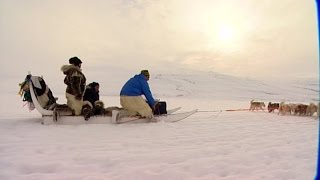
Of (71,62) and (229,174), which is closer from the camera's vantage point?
(229,174)

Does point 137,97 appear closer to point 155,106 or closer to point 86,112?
point 155,106

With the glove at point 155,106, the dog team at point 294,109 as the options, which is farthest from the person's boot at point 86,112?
the dog team at point 294,109

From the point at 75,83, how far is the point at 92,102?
0.46 metres

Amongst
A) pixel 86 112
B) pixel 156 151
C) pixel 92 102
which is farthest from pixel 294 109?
pixel 156 151

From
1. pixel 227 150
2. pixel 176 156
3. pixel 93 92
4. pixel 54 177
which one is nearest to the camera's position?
pixel 54 177

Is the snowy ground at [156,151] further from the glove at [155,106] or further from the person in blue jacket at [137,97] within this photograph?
the glove at [155,106]

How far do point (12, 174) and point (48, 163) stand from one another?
0.27 meters

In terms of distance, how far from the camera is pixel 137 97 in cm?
481

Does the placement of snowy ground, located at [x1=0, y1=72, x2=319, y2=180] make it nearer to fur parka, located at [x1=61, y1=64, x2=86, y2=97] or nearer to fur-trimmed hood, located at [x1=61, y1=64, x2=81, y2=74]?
fur parka, located at [x1=61, y1=64, x2=86, y2=97]

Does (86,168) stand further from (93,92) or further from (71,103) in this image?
(93,92)

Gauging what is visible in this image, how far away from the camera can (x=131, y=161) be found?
2.60 m

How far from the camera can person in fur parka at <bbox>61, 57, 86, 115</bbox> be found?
4.44 metres

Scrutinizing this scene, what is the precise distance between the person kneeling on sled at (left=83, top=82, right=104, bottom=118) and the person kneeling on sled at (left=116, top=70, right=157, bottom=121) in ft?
0.95

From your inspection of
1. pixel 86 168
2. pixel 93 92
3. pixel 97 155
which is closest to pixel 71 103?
pixel 93 92
